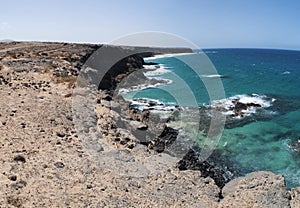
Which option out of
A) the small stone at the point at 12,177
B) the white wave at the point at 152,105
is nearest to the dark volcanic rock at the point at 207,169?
the small stone at the point at 12,177

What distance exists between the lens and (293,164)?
72.8 feet

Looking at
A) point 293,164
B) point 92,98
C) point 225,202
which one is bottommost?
point 293,164

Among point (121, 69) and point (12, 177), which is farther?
point (121, 69)

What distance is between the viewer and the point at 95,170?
1345 centimetres

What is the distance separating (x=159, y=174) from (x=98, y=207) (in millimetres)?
3828

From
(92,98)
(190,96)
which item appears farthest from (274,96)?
(92,98)

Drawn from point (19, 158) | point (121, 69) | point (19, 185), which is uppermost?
point (121, 69)

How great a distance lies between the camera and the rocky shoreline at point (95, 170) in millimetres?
11523

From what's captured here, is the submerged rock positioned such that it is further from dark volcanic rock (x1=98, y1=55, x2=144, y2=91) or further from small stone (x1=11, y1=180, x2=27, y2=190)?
dark volcanic rock (x1=98, y1=55, x2=144, y2=91)

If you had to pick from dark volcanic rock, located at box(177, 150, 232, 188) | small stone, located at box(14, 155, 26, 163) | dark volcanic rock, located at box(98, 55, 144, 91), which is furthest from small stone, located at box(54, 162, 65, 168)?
dark volcanic rock, located at box(98, 55, 144, 91)

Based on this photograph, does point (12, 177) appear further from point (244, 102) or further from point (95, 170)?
point (244, 102)

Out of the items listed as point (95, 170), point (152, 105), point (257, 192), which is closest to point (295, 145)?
point (257, 192)

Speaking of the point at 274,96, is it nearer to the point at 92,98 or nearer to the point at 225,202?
the point at 92,98

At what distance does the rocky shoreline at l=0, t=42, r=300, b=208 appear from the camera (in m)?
11.5
